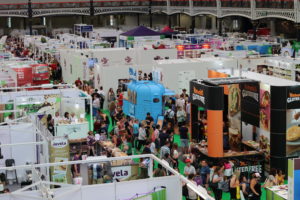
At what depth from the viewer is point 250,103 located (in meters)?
14.7

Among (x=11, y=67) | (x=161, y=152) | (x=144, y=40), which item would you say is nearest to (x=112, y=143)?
(x=161, y=152)

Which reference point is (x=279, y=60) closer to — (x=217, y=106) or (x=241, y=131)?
(x=241, y=131)

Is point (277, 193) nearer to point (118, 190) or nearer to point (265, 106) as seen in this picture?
point (265, 106)

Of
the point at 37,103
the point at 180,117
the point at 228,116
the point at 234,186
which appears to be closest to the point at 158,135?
the point at 228,116

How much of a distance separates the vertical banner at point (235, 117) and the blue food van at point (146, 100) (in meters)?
4.18

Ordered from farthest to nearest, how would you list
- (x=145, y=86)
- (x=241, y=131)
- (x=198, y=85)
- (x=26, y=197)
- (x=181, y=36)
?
(x=181, y=36) < (x=145, y=86) < (x=241, y=131) < (x=198, y=85) < (x=26, y=197)

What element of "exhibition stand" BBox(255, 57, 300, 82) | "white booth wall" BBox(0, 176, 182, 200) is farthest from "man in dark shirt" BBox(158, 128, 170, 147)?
"exhibition stand" BBox(255, 57, 300, 82)

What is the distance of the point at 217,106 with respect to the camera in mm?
13805

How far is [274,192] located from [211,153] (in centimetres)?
351

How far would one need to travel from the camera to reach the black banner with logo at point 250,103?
14.4m

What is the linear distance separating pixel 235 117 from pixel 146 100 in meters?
4.69

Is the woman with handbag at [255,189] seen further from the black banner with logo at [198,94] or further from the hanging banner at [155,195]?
the hanging banner at [155,195]

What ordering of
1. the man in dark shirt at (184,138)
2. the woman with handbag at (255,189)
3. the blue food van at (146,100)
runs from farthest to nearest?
1. the blue food van at (146,100)
2. the man in dark shirt at (184,138)
3. the woman with handbag at (255,189)

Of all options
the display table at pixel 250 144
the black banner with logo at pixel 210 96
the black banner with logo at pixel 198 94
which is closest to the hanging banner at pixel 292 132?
the display table at pixel 250 144
